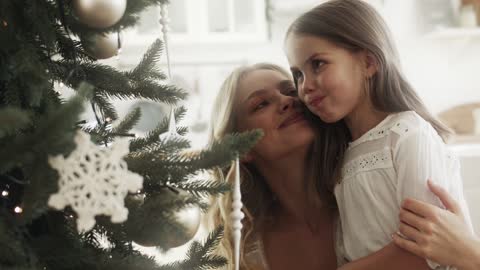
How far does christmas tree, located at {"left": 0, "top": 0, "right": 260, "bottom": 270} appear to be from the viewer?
477mm

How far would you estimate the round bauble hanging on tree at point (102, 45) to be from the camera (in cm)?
71

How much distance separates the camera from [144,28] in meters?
3.09

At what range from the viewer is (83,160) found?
1.59ft

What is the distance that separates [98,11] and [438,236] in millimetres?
719

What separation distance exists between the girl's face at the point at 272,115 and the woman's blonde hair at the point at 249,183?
0.03 m

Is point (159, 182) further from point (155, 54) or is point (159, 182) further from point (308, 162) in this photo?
A: point (308, 162)

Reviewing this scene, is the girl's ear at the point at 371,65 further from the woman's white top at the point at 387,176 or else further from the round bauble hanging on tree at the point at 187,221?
the round bauble hanging on tree at the point at 187,221

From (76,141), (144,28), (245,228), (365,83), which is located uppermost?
(76,141)

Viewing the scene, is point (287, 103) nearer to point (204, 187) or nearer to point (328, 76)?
point (328, 76)

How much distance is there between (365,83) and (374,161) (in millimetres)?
200

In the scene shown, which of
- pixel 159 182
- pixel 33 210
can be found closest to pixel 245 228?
pixel 159 182

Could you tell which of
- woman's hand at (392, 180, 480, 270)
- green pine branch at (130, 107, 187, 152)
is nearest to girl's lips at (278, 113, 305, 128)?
woman's hand at (392, 180, 480, 270)

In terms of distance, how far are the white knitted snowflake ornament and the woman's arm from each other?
2.14 ft

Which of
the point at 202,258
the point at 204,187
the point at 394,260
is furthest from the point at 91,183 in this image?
the point at 394,260
